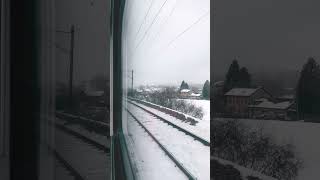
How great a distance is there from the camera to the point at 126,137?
164 cm

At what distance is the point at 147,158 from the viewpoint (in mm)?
1458

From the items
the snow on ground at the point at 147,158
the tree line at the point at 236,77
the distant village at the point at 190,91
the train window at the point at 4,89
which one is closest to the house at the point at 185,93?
the distant village at the point at 190,91

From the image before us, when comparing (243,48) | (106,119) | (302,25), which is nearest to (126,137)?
(106,119)

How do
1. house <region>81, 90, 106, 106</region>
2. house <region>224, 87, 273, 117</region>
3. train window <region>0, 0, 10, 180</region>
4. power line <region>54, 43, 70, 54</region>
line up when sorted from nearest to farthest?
house <region>224, 87, 273, 117</region> → house <region>81, 90, 106, 106</region> → power line <region>54, 43, 70, 54</region> → train window <region>0, 0, 10, 180</region>

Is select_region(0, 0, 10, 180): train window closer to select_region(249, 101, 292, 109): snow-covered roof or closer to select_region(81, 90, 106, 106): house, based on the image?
select_region(81, 90, 106, 106): house

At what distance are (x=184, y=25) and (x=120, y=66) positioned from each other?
594 mm

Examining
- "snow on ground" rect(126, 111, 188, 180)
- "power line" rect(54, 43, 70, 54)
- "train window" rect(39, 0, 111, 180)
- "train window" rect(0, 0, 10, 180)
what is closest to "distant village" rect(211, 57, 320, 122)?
"snow on ground" rect(126, 111, 188, 180)

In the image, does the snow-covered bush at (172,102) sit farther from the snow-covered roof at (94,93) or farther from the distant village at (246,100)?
the snow-covered roof at (94,93)

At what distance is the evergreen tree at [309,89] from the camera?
92 centimetres

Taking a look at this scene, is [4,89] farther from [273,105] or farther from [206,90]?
[273,105]

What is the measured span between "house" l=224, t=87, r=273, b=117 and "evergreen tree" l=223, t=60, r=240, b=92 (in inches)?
0.6

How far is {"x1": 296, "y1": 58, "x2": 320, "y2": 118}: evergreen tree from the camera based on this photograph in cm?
92

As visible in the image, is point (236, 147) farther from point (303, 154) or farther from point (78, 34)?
point (78, 34)

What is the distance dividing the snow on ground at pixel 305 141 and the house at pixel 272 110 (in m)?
0.02
